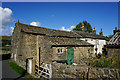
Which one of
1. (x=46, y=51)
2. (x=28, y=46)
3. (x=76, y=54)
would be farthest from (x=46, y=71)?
(x=28, y=46)

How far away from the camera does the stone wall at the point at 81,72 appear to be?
564 cm

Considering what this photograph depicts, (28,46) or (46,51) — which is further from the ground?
(28,46)

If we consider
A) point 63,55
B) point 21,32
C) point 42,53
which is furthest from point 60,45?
point 21,32

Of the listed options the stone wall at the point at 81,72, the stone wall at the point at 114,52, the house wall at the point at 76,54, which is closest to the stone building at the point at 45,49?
the house wall at the point at 76,54

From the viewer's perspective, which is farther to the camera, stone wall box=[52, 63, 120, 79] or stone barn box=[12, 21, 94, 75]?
stone barn box=[12, 21, 94, 75]

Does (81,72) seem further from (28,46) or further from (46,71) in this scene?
(28,46)

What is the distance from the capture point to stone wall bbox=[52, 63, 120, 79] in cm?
564

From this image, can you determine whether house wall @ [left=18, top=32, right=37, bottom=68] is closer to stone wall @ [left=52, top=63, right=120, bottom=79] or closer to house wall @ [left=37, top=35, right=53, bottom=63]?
house wall @ [left=37, top=35, right=53, bottom=63]

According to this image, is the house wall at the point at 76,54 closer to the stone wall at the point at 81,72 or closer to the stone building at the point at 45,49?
the stone building at the point at 45,49

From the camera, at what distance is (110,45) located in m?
10.6

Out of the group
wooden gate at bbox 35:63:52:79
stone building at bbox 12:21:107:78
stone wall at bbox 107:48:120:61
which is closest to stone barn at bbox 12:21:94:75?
stone building at bbox 12:21:107:78

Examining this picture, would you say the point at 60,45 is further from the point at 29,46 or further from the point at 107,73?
the point at 107,73

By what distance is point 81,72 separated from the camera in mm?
6977

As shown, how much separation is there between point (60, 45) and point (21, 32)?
25.8ft
